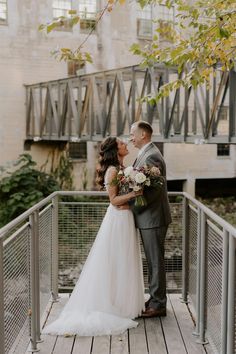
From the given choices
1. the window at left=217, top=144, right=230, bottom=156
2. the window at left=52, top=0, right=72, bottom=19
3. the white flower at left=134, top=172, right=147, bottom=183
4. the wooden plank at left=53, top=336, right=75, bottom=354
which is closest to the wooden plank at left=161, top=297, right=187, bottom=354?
the wooden plank at left=53, top=336, right=75, bottom=354

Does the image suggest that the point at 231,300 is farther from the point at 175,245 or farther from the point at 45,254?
the point at 175,245

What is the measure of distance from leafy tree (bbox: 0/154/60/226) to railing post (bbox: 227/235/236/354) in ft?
47.3

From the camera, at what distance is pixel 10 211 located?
58.1 feet

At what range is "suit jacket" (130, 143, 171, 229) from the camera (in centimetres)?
488

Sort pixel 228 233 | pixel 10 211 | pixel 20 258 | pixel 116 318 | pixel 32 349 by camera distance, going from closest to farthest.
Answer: pixel 228 233 < pixel 20 258 < pixel 32 349 < pixel 116 318 < pixel 10 211

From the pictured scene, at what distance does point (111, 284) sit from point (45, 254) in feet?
2.38

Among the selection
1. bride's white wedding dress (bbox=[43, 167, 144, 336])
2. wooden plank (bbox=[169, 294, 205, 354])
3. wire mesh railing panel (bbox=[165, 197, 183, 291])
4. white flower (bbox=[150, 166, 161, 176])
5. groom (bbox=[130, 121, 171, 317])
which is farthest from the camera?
wire mesh railing panel (bbox=[165, 197, 183, 291])

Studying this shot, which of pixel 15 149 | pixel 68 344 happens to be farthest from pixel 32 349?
pixel 15 149

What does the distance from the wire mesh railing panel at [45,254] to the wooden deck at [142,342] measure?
0.53 meters

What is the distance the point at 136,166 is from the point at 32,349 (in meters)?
1.88

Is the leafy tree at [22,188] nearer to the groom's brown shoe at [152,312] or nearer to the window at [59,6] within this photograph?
the window at [59,6]

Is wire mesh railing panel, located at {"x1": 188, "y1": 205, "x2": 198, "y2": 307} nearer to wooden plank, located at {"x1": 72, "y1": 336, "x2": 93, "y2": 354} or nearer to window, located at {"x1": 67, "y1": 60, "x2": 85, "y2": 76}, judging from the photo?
wooden plank, located at {"x1": 72, "y1": 336, "x2": 93, "y2": 354}

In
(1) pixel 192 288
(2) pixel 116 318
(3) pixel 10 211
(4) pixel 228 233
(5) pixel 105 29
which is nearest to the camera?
(4) pixel 228 233

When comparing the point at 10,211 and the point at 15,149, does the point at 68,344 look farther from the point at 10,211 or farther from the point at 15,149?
the point at 15,149
